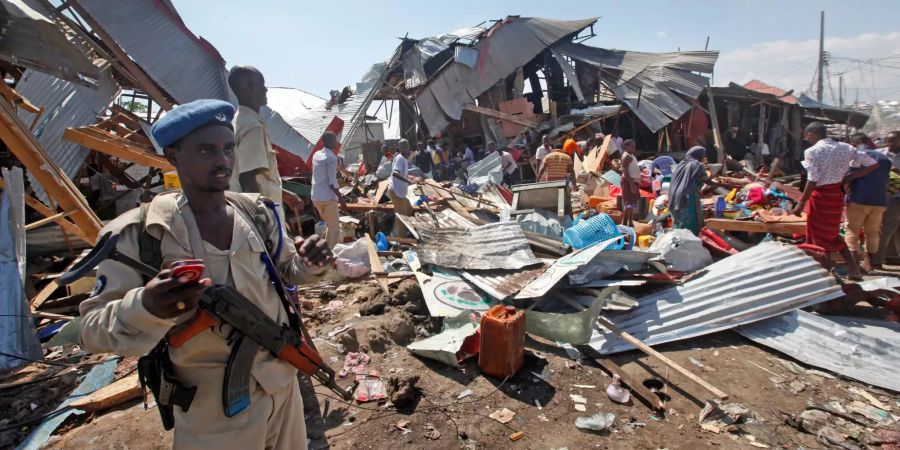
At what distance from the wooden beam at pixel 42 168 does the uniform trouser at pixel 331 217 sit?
8.01 feet

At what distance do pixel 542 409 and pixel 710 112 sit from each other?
15918 mm

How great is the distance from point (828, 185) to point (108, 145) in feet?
29.7

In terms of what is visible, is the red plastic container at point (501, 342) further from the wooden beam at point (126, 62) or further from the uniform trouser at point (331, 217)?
the wooden beam at point (126, 62)

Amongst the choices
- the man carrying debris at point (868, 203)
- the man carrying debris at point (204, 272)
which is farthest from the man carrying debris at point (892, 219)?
the man carrying debris at point (204, 272)

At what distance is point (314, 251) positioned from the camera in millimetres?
1532

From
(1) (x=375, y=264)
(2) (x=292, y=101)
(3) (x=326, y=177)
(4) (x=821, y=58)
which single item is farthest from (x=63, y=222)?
(4) (x=821, y=58)

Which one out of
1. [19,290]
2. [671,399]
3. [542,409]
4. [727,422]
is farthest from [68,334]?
[727,422]

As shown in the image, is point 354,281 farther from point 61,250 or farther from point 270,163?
point 61,250

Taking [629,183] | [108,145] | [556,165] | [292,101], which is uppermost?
[292,101]

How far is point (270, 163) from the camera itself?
3104 millimetres

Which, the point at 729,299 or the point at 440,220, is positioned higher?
the point at 440,220

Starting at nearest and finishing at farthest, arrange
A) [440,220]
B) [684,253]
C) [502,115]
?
[684,253] < [440,220] < [502,115]

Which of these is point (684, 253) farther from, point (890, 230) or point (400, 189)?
point (400, 189)

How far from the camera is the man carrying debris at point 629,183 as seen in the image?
6910 mm
